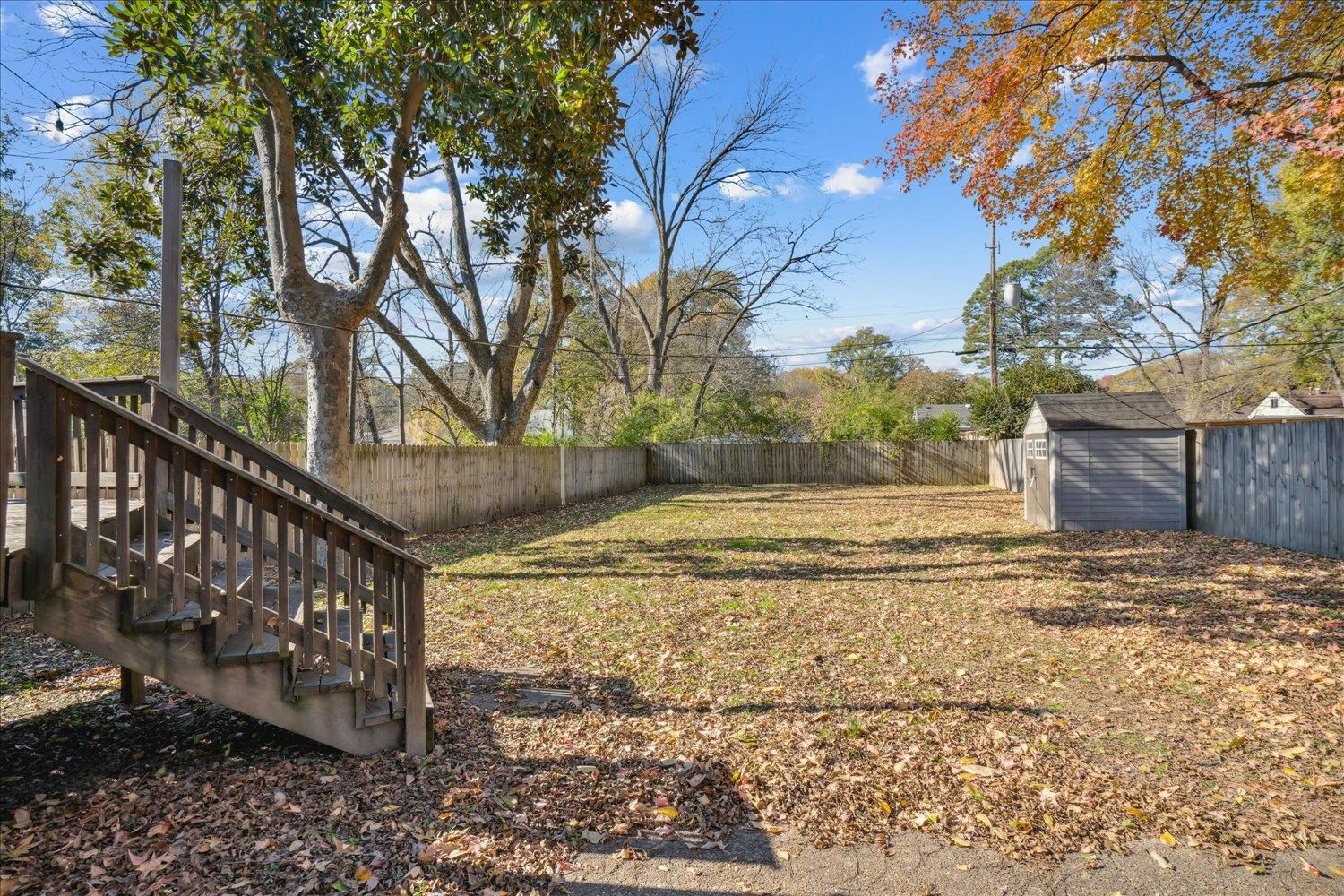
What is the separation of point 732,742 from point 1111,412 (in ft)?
34.1

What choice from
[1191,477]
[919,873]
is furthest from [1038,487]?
[919,873]

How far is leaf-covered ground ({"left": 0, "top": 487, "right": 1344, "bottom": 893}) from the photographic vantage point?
2740mm

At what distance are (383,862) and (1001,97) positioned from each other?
11.1 meters

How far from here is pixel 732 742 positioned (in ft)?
12.0

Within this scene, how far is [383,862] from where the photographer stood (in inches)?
102

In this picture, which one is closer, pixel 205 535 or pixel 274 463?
pixel 205 535

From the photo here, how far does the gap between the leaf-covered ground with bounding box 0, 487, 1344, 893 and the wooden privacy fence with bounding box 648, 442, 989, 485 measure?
1666cm

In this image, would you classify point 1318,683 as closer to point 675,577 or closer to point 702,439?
point 675,577

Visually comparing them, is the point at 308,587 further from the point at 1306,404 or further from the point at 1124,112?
the point at 1306,404

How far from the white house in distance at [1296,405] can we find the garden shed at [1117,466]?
26.7 metres

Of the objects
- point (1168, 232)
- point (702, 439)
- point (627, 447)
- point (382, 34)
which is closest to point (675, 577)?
point (382, 34)

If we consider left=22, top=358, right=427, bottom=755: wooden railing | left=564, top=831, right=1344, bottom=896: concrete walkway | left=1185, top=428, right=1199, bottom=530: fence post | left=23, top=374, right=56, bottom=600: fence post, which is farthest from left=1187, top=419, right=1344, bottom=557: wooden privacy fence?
left=23, top=374, right=56, bottom=600: fence post

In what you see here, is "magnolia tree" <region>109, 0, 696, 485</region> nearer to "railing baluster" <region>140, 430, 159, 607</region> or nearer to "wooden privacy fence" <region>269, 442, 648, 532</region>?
"wooden privacy fence" <region>269, 442, 648, 532</region>

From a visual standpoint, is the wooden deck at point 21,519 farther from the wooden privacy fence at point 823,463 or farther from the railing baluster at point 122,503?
the wooden privacy fence at point 823,463
